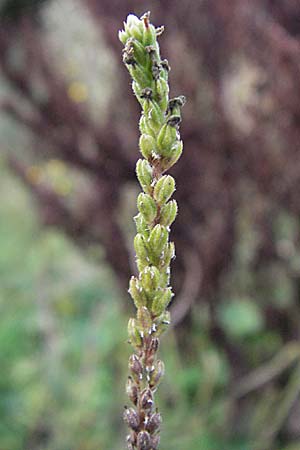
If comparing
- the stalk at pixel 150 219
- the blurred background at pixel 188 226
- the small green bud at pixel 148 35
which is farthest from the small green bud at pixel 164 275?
the blurred background at pixel 188 226

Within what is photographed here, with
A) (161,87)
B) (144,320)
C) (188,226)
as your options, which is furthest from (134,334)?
(188,226)

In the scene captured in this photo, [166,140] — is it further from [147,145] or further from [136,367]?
[136,367]

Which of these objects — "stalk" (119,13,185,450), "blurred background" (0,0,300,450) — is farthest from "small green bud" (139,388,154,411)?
"blurred background" (0,0,300,450)

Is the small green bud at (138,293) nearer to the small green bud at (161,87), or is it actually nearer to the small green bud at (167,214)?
the small green bud at (167,214)

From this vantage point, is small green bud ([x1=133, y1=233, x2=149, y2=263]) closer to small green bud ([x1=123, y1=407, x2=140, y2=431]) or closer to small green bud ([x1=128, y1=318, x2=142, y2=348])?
small green bud ([x1=128, y1=318, x2=142, y2=348])

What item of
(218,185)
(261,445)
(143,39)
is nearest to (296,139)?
(218,185)
